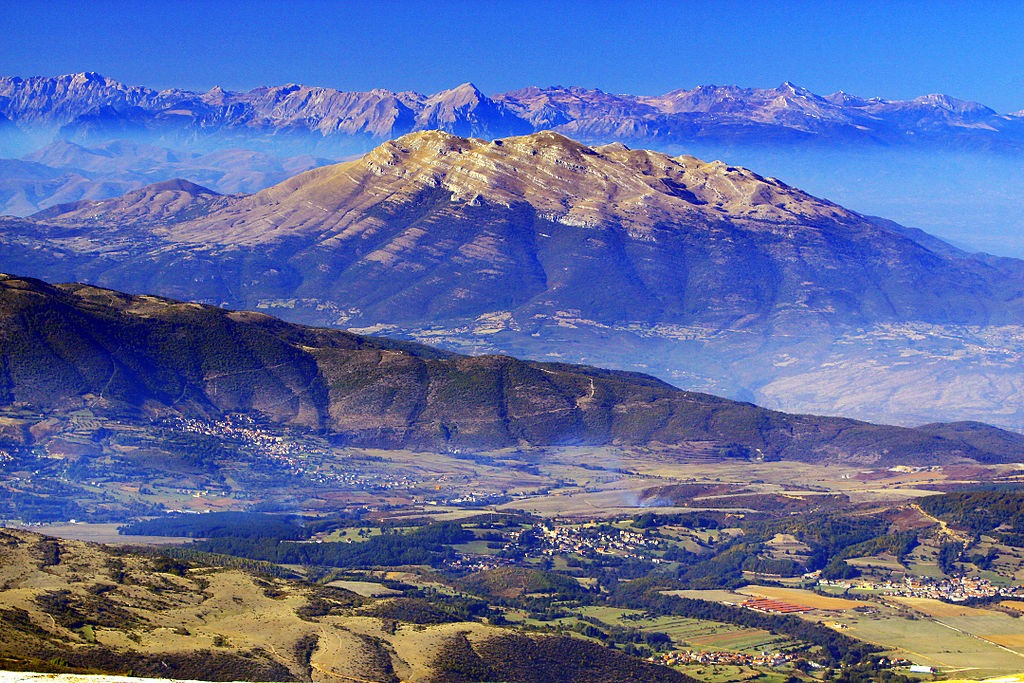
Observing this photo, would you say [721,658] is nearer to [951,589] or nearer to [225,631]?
[225,631]

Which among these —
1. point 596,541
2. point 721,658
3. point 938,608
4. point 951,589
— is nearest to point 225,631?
point 721,658

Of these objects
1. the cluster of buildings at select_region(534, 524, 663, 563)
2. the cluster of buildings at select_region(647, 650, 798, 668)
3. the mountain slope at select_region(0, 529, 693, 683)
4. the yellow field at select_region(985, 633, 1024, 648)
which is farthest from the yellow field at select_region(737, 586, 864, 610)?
the mountain slope at select_region(0, 529, 693, 683)

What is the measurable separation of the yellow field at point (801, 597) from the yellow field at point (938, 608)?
4.22 metres

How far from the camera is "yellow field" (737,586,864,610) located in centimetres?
13712

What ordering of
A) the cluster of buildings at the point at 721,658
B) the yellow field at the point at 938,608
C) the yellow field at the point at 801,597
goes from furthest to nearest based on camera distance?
the yellow field at the point at 801,597 < the yellow field at the point at 938,608 < the cluster of buildings at the point at 721,658

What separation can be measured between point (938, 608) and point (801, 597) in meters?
11.4

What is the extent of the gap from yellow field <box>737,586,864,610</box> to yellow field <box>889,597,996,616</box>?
4.22m

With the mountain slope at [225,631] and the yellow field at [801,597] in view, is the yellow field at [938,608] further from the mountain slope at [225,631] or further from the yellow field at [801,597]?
the mountain slope at [225,631]

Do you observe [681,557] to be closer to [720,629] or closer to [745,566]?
[745,566]

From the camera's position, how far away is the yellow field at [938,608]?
440ft

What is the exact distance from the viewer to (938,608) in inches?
5364

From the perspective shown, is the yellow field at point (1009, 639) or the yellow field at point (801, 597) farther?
the yellow field at point (801, 597)

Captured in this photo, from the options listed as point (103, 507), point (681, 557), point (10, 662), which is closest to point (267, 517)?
point (103, 507)

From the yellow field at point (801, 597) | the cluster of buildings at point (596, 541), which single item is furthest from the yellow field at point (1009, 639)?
the cluster of buildings at point (596, 541)
